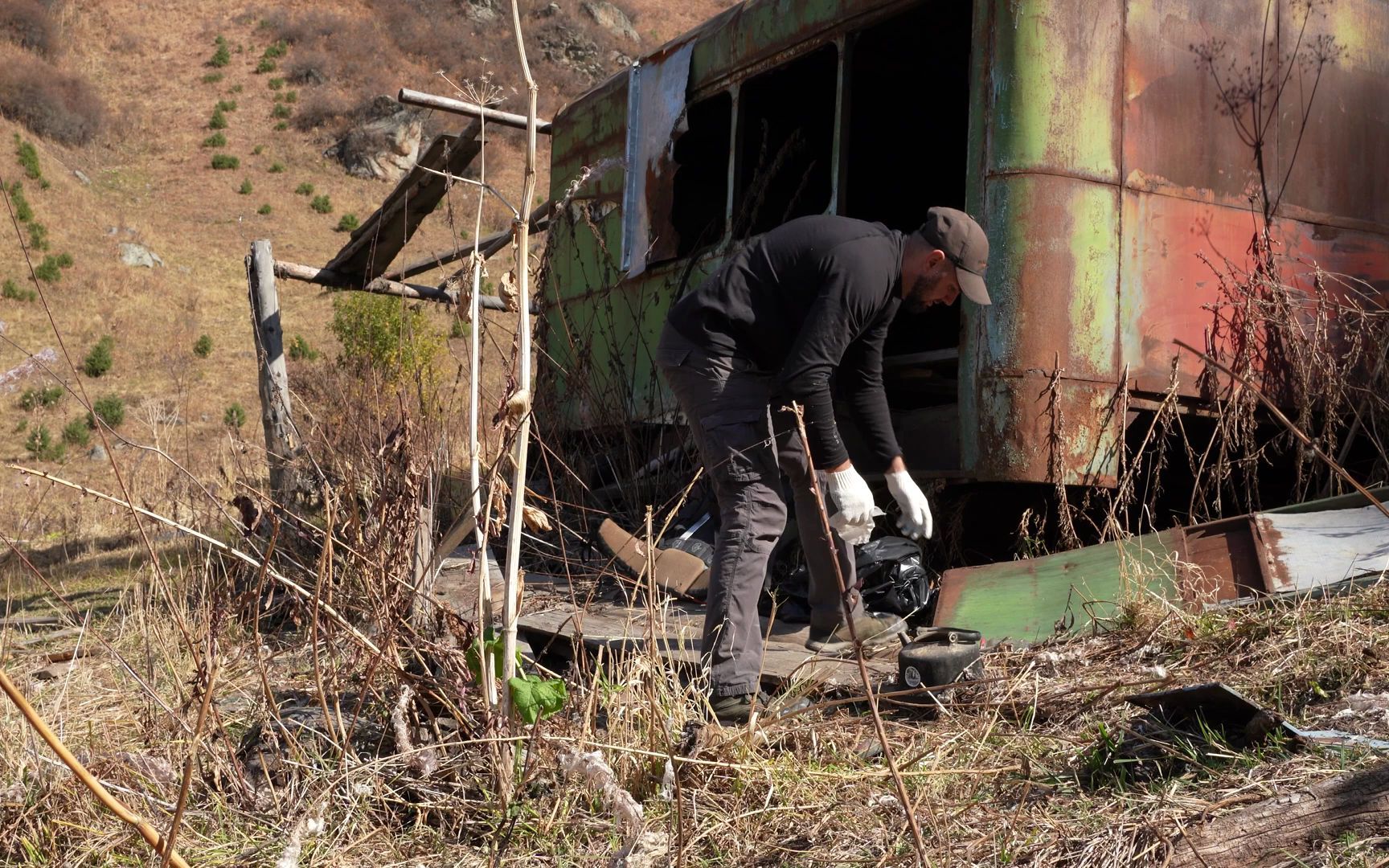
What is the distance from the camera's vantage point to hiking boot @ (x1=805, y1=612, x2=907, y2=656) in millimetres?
4250

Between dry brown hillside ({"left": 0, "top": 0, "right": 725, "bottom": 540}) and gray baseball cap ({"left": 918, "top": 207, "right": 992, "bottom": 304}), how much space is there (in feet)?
35.7

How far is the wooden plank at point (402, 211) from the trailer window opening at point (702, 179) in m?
1.29

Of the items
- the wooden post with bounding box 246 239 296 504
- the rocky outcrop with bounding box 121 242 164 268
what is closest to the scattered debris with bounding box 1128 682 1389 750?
the wooden post with bounding box 246 239 296 504

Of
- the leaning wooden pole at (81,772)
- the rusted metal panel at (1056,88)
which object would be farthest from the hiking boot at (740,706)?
the rusted metal panel at (1056,88)

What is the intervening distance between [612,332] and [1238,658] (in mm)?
Result: 4181

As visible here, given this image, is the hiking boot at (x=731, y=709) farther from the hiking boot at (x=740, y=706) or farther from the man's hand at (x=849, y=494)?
the man's hand at (x=849, y=494)

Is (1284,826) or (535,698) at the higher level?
(535,698)

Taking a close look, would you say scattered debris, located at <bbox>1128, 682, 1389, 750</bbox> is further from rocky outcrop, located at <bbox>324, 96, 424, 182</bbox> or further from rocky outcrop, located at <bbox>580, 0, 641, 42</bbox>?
rocky outcrop, located at <bbox>580, 0, 641, 42</bbox>

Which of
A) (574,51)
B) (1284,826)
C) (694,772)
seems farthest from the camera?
(574,51)

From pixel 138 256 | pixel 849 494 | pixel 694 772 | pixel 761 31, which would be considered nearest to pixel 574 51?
pixel 138 256

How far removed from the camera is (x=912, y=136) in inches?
310

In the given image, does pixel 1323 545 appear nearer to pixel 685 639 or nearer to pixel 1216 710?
pixel 1216 710

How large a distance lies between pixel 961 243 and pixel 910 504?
2.87 feet

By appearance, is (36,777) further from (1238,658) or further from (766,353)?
(1238,658)
